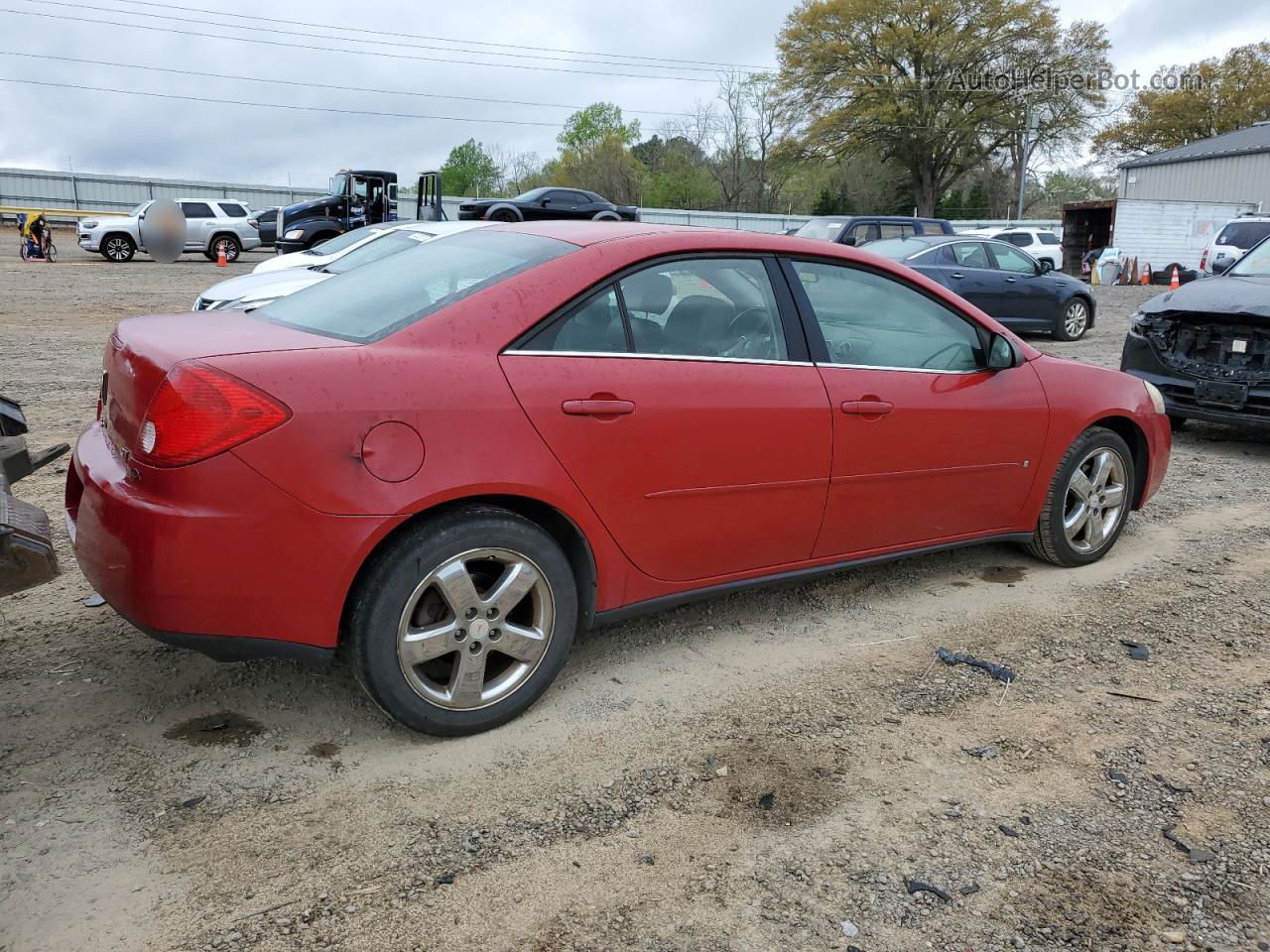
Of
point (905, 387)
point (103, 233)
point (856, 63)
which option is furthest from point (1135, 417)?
point (856, 63)

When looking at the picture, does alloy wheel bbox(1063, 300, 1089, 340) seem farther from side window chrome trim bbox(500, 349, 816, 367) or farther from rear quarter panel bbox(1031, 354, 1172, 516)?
side window chrome trim bbox(500, 349, 816, 367)

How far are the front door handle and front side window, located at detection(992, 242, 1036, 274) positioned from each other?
42.4 feet

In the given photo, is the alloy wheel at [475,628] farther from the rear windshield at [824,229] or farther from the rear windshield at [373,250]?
the rear windshield at [824,229]

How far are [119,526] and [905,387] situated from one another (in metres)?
2.81

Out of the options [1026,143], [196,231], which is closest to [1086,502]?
[196,231]

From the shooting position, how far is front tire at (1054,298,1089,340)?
49.4 feet

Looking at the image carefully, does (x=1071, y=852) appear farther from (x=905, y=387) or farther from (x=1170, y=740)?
(x=905, y=387)

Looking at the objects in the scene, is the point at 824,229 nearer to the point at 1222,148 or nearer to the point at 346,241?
the point at 346,241

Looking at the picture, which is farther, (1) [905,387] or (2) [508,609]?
(1) [905,387]

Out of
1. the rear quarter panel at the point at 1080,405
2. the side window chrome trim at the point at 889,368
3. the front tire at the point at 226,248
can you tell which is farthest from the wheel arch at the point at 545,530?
the front tire at the point at 226,248

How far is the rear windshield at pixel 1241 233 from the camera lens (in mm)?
23500

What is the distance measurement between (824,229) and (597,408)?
15.5 metres

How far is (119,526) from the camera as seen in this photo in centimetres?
282

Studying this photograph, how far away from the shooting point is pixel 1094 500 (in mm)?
4875
